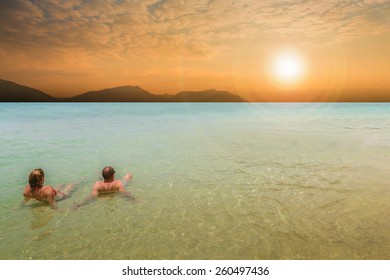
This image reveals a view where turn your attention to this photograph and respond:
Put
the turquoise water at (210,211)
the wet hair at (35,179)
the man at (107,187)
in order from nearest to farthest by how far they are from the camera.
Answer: the turquoise water at (210,211) → the wet hair at (35,179) → the man at (107,187)

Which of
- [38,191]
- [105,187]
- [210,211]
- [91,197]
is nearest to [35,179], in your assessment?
[38,191]

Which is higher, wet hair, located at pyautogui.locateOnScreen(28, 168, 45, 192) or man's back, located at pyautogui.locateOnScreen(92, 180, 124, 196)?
wet hair, located at pyautogui.locateOnScreen(28, 168, 45, 192)

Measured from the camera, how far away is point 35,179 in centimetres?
708

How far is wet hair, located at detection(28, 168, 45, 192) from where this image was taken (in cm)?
704

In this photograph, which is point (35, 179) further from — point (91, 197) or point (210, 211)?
point (210, 211)

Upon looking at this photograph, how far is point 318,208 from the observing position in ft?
22.4

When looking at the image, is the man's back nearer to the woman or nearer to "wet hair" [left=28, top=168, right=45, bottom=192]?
the woman

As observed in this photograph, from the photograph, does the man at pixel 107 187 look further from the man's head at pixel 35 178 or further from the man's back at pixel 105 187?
the man's head at pixel 35 178

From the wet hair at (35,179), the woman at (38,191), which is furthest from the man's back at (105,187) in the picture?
the wet hair at (35,179)

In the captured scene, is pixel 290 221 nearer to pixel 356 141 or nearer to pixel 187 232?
pixel 187 232

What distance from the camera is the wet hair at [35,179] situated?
7.04 m

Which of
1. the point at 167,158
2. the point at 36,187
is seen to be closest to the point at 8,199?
the point at 36,187

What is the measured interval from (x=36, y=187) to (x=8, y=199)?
1154 millimetres

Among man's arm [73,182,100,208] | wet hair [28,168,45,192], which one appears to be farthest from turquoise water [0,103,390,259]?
wet hair [28,168,45,192]
